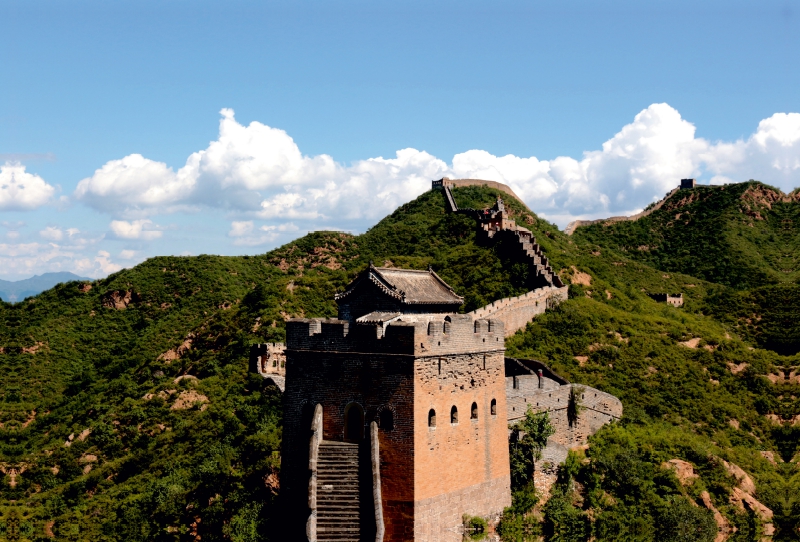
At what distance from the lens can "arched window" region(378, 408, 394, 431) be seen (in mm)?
20656

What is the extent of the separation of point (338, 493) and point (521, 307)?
2935 centimetres

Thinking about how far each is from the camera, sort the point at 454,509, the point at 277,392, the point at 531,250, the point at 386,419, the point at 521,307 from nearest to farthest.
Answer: the point at 386,419
the point at 454,509
the point at 277,392
the point at 521,307
the point at 531,250

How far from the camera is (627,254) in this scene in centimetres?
9350

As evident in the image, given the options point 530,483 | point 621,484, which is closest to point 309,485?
point 530,483

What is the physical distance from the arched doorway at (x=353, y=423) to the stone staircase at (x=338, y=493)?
0.21 metres

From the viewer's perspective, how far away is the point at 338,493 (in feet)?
68.5

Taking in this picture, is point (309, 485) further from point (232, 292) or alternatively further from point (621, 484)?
point (232, 292)

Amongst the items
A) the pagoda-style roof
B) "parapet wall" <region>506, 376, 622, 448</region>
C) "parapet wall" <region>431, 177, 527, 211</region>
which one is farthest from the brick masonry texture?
"parapet wall" <region>431, 177, 527, 211</region>

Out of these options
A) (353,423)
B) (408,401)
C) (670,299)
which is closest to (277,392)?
(353,423)

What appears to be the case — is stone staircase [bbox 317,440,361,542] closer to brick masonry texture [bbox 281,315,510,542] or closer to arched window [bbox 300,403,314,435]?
brick masonry texture [bbox 281,315,510,542]

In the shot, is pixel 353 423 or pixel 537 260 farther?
pixel 537 260

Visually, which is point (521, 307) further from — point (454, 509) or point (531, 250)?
point (454, 509)

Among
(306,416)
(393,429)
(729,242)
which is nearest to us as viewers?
(393,429)

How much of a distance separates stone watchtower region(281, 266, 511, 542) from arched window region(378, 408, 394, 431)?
0.09 feet
